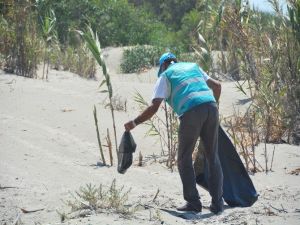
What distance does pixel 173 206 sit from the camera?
6777 mm

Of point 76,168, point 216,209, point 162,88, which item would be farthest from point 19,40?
point 216,209

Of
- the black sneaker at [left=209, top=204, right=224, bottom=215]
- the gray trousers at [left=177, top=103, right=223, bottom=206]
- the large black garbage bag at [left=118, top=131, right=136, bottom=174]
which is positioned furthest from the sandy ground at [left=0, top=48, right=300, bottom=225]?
the large black garbage bag at [left=118, top=131, right=136, bottom=174]

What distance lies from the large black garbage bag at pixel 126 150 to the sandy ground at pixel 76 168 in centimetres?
40

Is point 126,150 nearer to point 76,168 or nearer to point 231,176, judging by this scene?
point 231,176

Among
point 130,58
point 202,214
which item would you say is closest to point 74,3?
point 130,58

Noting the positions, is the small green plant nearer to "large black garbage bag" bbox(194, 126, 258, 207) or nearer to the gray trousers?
the gray trousers

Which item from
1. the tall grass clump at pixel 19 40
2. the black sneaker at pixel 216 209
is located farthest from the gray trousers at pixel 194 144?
the tall grass clump at pixel 19 40

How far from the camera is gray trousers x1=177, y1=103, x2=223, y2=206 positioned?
632 cm

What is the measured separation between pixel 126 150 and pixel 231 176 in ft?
4.07

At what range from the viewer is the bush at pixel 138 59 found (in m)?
21.5

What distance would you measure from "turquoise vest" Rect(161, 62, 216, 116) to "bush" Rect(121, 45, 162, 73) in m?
14.7

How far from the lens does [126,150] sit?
22.0 ft

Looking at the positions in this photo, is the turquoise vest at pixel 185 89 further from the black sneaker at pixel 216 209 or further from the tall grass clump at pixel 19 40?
the tall grass clump at pixel 19 40

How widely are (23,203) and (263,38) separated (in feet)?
19.4
